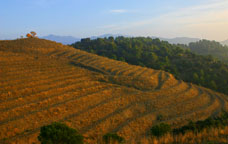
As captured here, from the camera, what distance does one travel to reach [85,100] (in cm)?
Result: 1559

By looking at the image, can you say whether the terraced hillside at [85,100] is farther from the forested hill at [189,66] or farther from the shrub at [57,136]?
the forested hill at [189,66]

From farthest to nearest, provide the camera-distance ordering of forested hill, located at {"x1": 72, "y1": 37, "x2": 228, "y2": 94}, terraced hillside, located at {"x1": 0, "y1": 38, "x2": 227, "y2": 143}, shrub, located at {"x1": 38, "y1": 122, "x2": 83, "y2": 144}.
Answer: forested hill, located at {"x1": 72, "y1": 37, "x2": 228, "y2": 94}, terraced hillside, located at {"x1": 0, "y1": 38, "x2": 227, "y2": 143}, shrub, located at {"x1": 38, "y1": 122, "x2": 83, "y2": 144}

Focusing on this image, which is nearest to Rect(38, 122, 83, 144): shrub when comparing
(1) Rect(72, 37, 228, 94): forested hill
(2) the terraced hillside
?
(2) the terraced hillside

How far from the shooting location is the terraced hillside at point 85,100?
11.8 metres

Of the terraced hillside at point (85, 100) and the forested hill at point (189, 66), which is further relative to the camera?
the forested hill at point (189, 66)

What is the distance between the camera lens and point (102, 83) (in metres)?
19.8

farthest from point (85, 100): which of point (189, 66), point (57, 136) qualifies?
point (189, 66)

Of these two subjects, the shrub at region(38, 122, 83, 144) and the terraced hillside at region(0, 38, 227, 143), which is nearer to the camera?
the shrub at region(38, 122, 83, 144)

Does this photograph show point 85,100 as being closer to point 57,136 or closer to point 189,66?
point 57,136

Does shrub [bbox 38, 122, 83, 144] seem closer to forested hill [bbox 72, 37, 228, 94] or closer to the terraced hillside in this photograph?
the terraced hillside

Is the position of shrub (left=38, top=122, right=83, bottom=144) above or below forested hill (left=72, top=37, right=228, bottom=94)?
above

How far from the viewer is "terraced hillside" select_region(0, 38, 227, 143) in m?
11.8

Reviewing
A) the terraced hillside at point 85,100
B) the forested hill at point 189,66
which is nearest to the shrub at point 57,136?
the terraced hillside at point 85,100

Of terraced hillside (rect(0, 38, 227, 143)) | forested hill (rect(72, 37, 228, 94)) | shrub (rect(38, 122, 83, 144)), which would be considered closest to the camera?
shrub (rect(38, 122, 83, 144))
